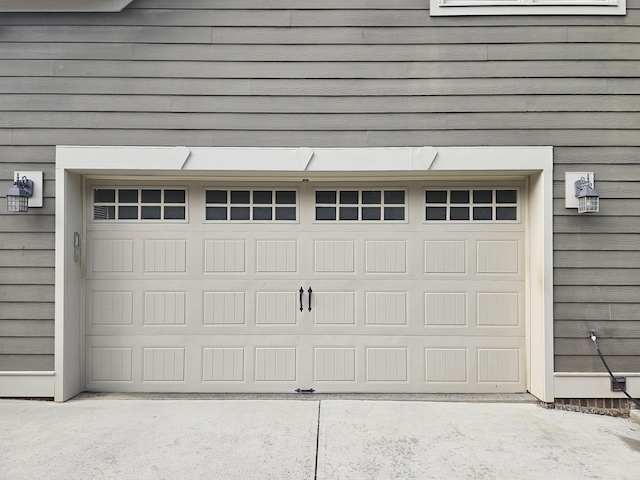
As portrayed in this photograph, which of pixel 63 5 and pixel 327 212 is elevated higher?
pixel 63 5

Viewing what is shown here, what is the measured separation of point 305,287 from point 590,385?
2.64 m

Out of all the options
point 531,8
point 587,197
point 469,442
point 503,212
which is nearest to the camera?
point 469,442

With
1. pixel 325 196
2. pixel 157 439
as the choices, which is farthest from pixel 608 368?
pixel 157 439

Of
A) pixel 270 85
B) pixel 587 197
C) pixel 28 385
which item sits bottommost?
pixel 28 385

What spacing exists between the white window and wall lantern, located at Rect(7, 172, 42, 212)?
3.83 metres

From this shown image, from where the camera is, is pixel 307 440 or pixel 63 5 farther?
pixel 63 5

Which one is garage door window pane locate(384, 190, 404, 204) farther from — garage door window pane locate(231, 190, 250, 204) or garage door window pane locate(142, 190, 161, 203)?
garage door window pane locate(142, 190, 161, 203)

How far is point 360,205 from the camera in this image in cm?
409

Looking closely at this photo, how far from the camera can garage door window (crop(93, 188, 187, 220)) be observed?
160 inches

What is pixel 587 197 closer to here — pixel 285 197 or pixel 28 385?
pixel 285 197

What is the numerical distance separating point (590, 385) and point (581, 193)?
166 cm

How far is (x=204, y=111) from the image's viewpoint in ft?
12.5

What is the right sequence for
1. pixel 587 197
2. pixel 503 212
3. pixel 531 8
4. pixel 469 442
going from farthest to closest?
pixel 503 212
pixel 531 8
pixel 587 197
pixel 469 442

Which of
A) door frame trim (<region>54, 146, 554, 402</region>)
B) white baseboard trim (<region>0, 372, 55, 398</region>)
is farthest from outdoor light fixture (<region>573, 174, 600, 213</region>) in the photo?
white baseboard trim (<region>0, 372, 55, 398</region>)
